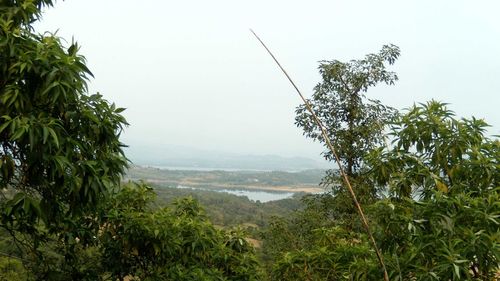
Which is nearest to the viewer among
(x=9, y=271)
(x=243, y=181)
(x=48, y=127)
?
(x=48, y=127)

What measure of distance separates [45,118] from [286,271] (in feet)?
7.76

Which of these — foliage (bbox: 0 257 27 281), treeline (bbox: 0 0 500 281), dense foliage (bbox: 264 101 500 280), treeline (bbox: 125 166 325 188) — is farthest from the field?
dense foliage (bbox: 264 101 500 280)

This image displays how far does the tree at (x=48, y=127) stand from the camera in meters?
2.52

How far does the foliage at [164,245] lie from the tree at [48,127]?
1138 millimetres

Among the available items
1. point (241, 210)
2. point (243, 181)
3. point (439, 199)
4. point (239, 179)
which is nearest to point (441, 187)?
point (439, 199)

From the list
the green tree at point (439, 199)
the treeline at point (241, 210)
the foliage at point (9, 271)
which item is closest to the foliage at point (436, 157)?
the green tree at point (439, 199)

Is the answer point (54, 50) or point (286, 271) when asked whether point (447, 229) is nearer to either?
point (286, 271)

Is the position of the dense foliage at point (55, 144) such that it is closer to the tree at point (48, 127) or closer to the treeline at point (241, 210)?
the tree at point (48, 127)

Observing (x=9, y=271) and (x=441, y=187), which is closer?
(x=441, y=187)

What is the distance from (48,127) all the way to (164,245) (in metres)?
1.98

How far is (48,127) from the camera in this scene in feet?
8.15

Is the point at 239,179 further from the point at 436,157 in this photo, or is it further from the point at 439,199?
the point at 439,199

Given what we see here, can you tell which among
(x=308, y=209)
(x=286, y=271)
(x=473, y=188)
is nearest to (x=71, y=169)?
(x=286, y=271)

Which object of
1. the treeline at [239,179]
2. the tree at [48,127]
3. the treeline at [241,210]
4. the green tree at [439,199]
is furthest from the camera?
the treeline at [239,179]
